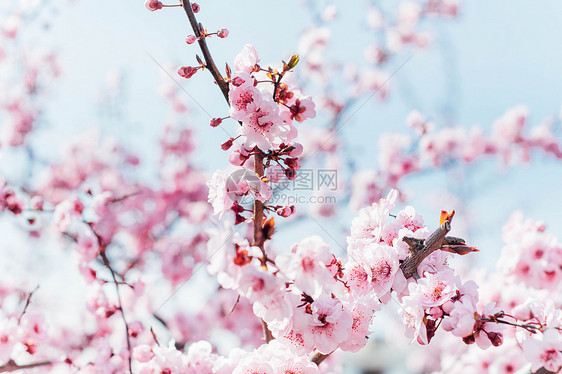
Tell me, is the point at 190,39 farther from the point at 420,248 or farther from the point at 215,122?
the point at 420,248

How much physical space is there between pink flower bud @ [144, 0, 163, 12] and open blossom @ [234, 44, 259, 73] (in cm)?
48

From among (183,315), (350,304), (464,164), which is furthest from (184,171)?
(350,304)

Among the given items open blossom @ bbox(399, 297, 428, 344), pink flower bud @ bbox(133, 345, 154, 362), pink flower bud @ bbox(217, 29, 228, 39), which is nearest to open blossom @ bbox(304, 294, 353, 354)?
open blossom @ bbox(399, 297, 428, 344)

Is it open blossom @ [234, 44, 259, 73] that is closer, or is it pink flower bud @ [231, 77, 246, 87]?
pink flower bud @ [231, 77, 246, 87]

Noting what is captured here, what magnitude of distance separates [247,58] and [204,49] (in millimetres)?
219

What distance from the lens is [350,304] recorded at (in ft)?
5.65

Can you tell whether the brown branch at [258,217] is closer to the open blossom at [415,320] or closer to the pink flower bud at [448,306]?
the open blossom at [415,320]

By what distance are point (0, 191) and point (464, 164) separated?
8182 mm

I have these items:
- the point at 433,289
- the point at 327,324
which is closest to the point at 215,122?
the point at 327,324

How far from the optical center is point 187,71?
5.77ft

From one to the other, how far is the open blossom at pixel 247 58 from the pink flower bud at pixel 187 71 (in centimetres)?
21

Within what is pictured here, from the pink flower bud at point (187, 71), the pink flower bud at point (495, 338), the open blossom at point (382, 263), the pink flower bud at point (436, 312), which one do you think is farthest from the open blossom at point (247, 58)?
the pink flower bud at point (495, 338)

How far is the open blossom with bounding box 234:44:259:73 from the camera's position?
1.79 metres

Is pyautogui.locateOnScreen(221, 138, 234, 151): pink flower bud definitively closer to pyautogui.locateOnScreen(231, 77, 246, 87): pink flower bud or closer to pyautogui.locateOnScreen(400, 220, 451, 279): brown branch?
pyautogui.locateOnScreen(231, 77, 246, 87): pink flower bud
